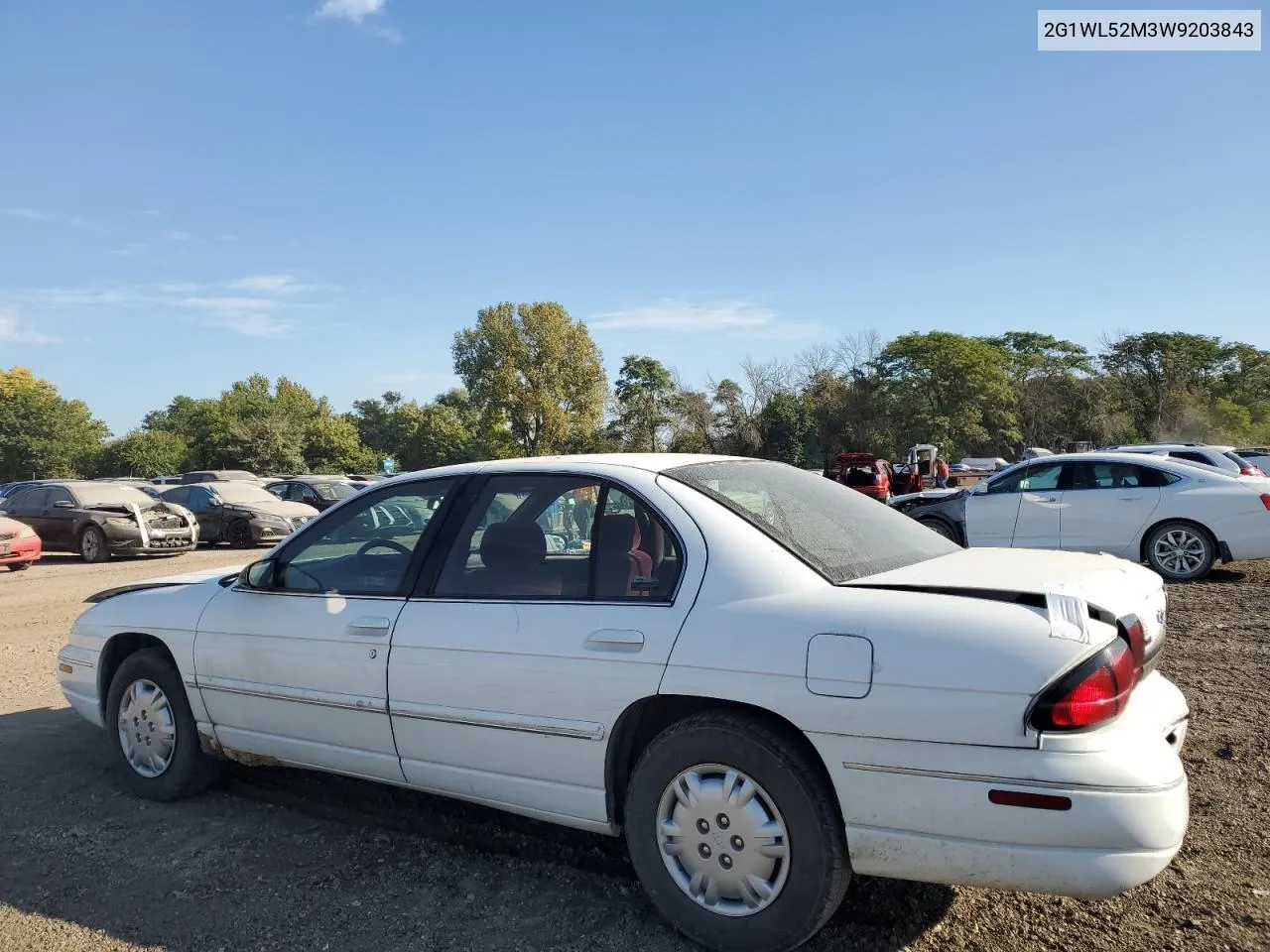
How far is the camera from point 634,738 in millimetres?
3096

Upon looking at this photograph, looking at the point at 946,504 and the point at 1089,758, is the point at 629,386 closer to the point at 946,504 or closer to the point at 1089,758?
the point at 946,504

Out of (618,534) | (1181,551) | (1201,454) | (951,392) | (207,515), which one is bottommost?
(1181,551)

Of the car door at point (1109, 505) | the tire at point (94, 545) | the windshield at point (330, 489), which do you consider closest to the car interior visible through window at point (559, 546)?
the car door at point (1109, 505)

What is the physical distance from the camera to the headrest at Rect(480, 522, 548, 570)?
3.54 metres

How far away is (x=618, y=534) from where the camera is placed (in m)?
3.28

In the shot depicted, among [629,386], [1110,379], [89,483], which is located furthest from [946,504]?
[1110,379]

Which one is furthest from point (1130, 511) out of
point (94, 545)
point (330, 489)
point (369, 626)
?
point (330, 489)

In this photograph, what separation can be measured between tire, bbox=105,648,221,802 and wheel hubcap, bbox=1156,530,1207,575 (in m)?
9.71

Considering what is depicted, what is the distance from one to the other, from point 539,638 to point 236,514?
1747cm

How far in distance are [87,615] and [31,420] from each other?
7214 cm

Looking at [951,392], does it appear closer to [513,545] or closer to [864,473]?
[864,473]

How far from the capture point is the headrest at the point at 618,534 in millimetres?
3232

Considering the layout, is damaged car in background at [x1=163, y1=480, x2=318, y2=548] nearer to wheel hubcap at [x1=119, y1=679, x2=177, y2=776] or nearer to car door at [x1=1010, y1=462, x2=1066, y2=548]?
car door at [x1=1010, y1=462, x2=1066, y2=548]

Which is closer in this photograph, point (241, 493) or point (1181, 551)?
point (1181, 551)
